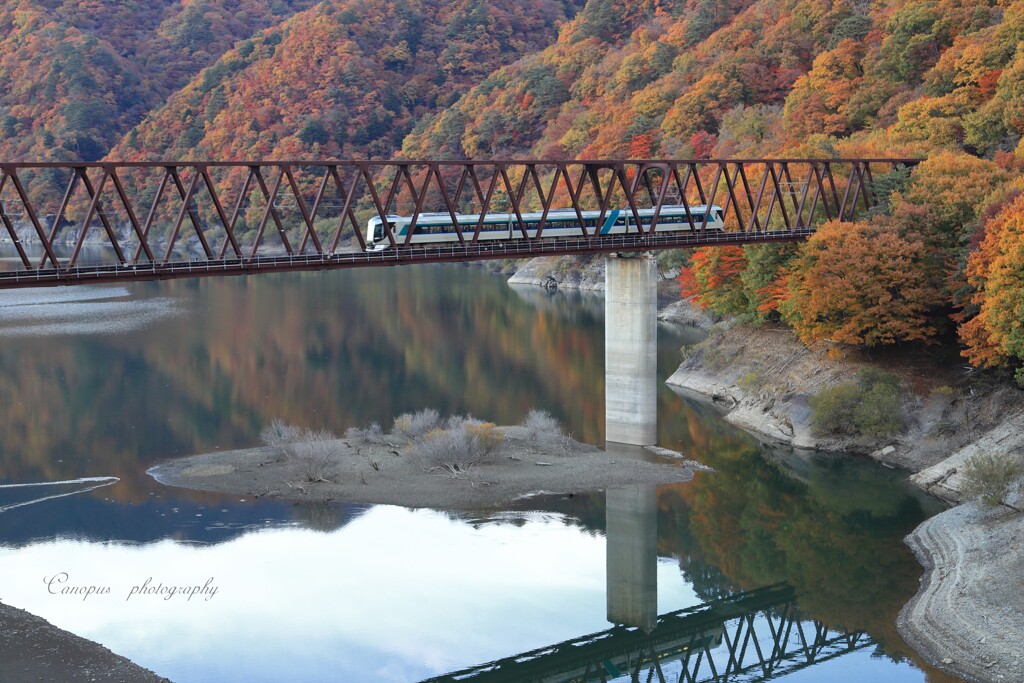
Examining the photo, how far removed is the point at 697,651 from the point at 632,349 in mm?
18606

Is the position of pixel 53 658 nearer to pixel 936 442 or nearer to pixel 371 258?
pixel 371 258

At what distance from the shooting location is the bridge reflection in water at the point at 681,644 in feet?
98.8

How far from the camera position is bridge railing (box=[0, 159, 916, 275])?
143 ft

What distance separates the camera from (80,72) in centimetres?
17712

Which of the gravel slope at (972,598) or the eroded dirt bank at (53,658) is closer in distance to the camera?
the eroded dirt bank at (53,658)

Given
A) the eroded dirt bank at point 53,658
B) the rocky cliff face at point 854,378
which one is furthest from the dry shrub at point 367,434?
the eroded dirt bank at point 53,658

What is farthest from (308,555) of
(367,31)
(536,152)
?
(367,31)

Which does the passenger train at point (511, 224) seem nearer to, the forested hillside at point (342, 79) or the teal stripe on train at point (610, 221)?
the teal stripe on train at point (610, 221)

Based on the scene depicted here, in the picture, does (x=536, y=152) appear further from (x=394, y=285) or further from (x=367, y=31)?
(x=367, y=31)

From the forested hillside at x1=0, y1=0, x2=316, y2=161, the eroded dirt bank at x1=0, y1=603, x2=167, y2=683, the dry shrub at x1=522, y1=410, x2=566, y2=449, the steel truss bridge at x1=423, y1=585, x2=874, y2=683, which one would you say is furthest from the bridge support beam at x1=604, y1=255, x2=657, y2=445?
the forested hillside at x1=0, y1=0, x2=316, y2=161

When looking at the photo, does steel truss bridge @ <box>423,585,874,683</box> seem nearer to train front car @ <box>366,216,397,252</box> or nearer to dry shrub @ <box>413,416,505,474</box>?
dry shrub @ <box>413,416,505,474</box>

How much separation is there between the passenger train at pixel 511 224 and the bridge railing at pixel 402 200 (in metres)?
0.16

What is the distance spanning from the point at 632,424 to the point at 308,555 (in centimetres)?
1720

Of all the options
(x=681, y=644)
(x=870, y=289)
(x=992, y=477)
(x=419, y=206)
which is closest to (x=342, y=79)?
(x=419, y=206)
